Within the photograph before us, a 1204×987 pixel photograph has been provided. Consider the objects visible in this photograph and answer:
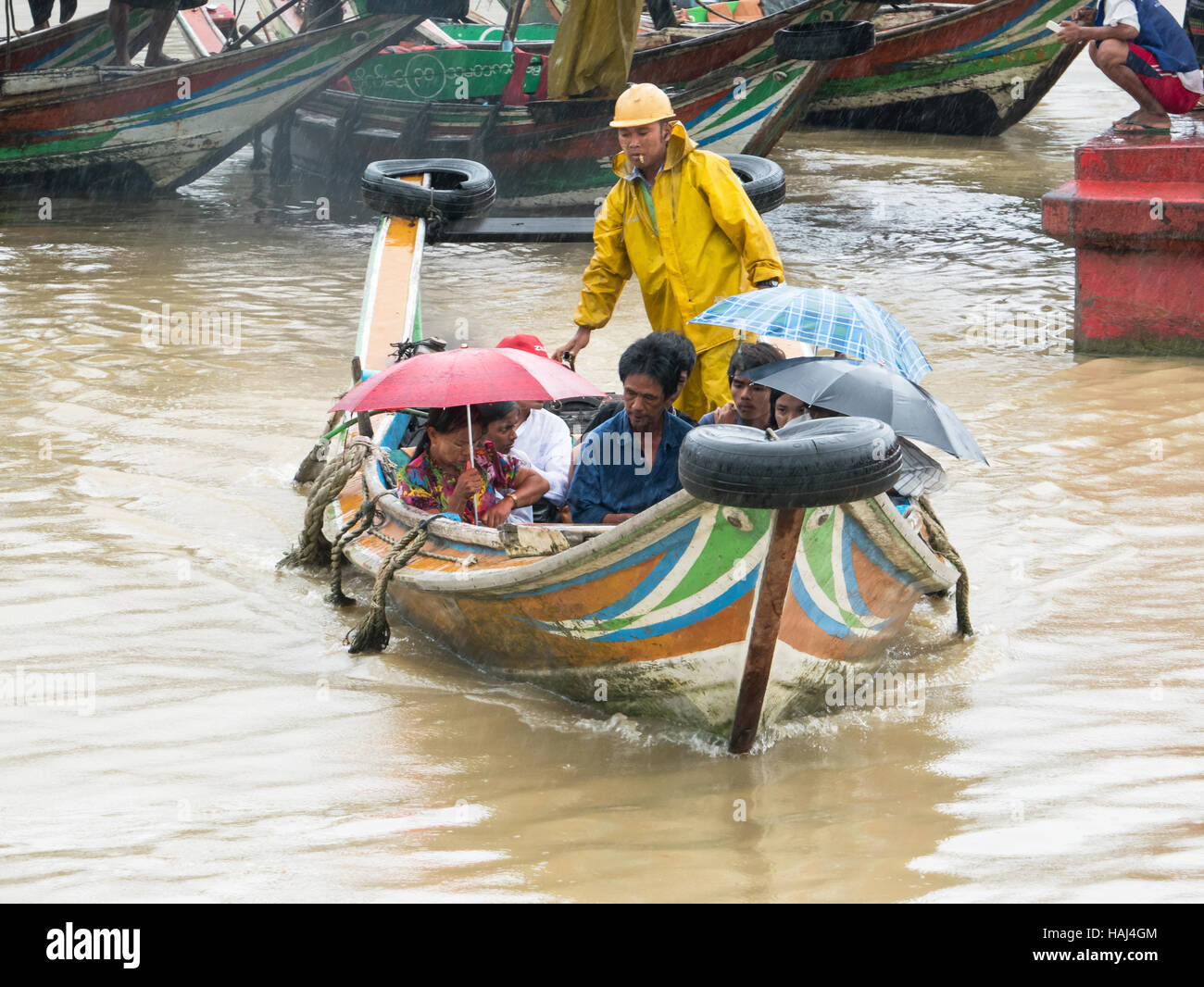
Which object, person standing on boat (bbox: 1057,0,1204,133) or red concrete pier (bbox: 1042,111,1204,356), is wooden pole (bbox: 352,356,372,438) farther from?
person standing on boat (bbox: 1057,0,1204,133)

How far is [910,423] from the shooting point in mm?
3730

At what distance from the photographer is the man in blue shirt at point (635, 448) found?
155 inches

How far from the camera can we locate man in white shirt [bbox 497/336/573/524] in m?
4.42

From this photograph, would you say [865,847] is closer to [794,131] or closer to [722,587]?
[722,587]

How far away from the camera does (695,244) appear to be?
4.72 metres

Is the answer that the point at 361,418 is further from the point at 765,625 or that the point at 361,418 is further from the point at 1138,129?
the point at 1138,129

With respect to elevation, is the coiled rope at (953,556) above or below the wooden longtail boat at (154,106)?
below

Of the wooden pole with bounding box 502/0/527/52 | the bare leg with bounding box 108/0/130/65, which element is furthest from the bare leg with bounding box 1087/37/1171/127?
the bare leg with bounding box 108/0/130/65

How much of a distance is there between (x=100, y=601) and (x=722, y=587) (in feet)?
7.58

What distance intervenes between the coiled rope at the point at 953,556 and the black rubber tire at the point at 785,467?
42.9 inches


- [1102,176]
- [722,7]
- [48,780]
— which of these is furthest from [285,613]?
[722,7]

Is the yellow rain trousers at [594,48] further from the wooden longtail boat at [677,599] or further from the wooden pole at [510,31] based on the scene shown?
the wooden longtail boat at [677,599]

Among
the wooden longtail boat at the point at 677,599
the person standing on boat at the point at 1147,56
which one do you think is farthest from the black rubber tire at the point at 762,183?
the wooden longtail boat at the point at 677,599
